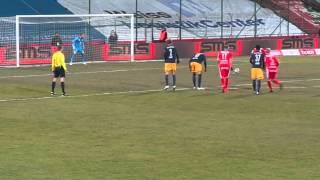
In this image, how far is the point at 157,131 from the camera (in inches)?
688

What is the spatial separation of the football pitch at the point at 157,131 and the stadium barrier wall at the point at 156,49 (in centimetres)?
1060

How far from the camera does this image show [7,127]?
17984 millimetres

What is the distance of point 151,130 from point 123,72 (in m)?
19.8

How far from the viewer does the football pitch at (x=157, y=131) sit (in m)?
12.7

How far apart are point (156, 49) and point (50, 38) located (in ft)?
24.2

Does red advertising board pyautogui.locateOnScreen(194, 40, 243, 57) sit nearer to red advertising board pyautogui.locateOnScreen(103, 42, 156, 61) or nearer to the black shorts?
red advertising board pyautogui.locateOnScreen(103, 42, 156, 61)

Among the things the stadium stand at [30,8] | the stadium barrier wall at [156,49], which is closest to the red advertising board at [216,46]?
the stadium barrier wall at [156,49]

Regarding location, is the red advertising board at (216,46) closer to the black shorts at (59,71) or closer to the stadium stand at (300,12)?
the stadium stand at (300,12)

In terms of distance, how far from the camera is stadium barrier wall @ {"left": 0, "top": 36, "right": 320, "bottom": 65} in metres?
42.2

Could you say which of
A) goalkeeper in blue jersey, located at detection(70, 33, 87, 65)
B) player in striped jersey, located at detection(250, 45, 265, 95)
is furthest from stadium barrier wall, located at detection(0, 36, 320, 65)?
player in striped jersey, located at detection(250, 45, 265, 95)

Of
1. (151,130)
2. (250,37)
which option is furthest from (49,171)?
(250,37)

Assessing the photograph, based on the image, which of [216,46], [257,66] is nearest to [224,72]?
[257,66]

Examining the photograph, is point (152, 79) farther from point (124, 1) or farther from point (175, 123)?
point (124, 1)

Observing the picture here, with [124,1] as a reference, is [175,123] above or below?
below
